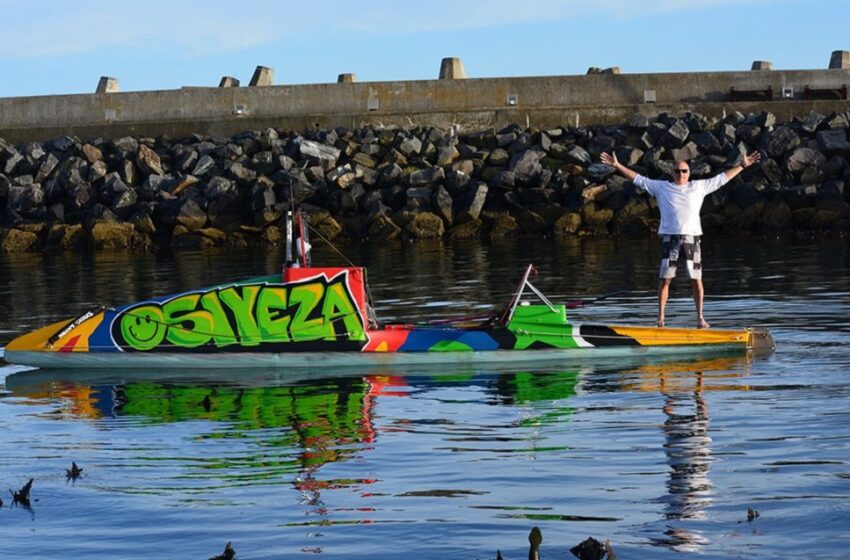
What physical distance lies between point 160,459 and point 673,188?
7.53m

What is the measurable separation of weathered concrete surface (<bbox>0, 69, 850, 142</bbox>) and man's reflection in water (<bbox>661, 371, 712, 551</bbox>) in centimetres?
2801

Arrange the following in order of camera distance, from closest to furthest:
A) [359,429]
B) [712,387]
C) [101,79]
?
[359,429]
[712,387]
[101,79]

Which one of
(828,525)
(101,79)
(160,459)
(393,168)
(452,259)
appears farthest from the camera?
(101,79)

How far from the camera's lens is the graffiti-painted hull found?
16.8 meters

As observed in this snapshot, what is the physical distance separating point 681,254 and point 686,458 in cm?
645

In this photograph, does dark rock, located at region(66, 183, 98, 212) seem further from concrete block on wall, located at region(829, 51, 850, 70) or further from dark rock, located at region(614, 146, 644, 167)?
concrete block on wall, located at region(829, 51, 850, 70)

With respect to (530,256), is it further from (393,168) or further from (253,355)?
(253,355)

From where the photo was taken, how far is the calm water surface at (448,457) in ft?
30.8

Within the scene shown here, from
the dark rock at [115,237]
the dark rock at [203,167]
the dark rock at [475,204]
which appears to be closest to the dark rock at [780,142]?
the dark rock at [475,204]

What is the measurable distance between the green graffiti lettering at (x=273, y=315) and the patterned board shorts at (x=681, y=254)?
4374 mm

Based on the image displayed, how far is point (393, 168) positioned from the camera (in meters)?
39.5

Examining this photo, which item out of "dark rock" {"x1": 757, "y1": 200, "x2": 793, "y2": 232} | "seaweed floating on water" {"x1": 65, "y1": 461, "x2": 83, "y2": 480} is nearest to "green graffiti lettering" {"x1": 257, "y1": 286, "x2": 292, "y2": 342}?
"seaweed floating on water" {"x1": 65, "y1": 461, "x2": 83, "y2": 480}

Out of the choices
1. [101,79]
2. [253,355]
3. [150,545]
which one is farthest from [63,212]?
[150,545]

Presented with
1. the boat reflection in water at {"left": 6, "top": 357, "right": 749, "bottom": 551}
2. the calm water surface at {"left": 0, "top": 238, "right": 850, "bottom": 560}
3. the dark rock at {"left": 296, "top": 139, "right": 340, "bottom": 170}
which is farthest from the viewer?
the dark rock at {"left": 296, "top": 139, "right": 340, "bottom": 170}
